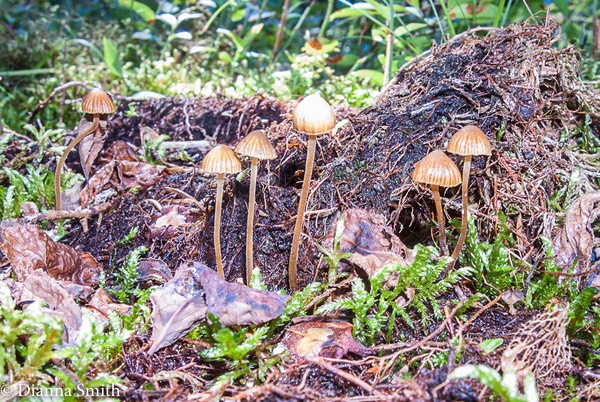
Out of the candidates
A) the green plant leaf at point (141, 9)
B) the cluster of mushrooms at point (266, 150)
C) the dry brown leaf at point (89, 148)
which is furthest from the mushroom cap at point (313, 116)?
the green plant leaf at point (141, 9)

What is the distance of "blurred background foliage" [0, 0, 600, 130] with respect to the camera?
4262mm

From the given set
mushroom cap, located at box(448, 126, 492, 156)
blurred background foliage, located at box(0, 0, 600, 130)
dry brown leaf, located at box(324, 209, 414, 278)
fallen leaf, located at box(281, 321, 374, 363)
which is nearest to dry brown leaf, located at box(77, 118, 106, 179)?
blurred background foliage, located at box(0, 0, 600, 130)

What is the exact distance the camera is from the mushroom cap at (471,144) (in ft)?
7.00

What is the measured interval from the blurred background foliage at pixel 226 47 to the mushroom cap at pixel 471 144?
1774 mm

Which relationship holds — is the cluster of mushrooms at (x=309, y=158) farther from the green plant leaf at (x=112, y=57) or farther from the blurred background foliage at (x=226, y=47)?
the green plant leaf at (x=112, y=57)

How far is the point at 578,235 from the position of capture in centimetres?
242

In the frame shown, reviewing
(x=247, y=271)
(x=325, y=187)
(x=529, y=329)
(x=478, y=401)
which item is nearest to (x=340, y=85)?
(x=325, y=187)

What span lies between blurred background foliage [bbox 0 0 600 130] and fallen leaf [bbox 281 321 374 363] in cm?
243

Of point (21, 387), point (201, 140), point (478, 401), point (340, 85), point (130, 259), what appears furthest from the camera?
point (340, 85)

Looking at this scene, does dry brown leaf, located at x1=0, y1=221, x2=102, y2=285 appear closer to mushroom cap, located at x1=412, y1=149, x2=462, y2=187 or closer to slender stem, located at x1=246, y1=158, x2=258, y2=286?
slender stem, located at x1=246, y1=158, x2=258, y2=286

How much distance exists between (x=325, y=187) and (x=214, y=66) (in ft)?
13.3

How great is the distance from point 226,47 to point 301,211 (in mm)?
4927

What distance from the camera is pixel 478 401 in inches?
62.7

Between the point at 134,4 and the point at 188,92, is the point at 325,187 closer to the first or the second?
the point at 188,92
